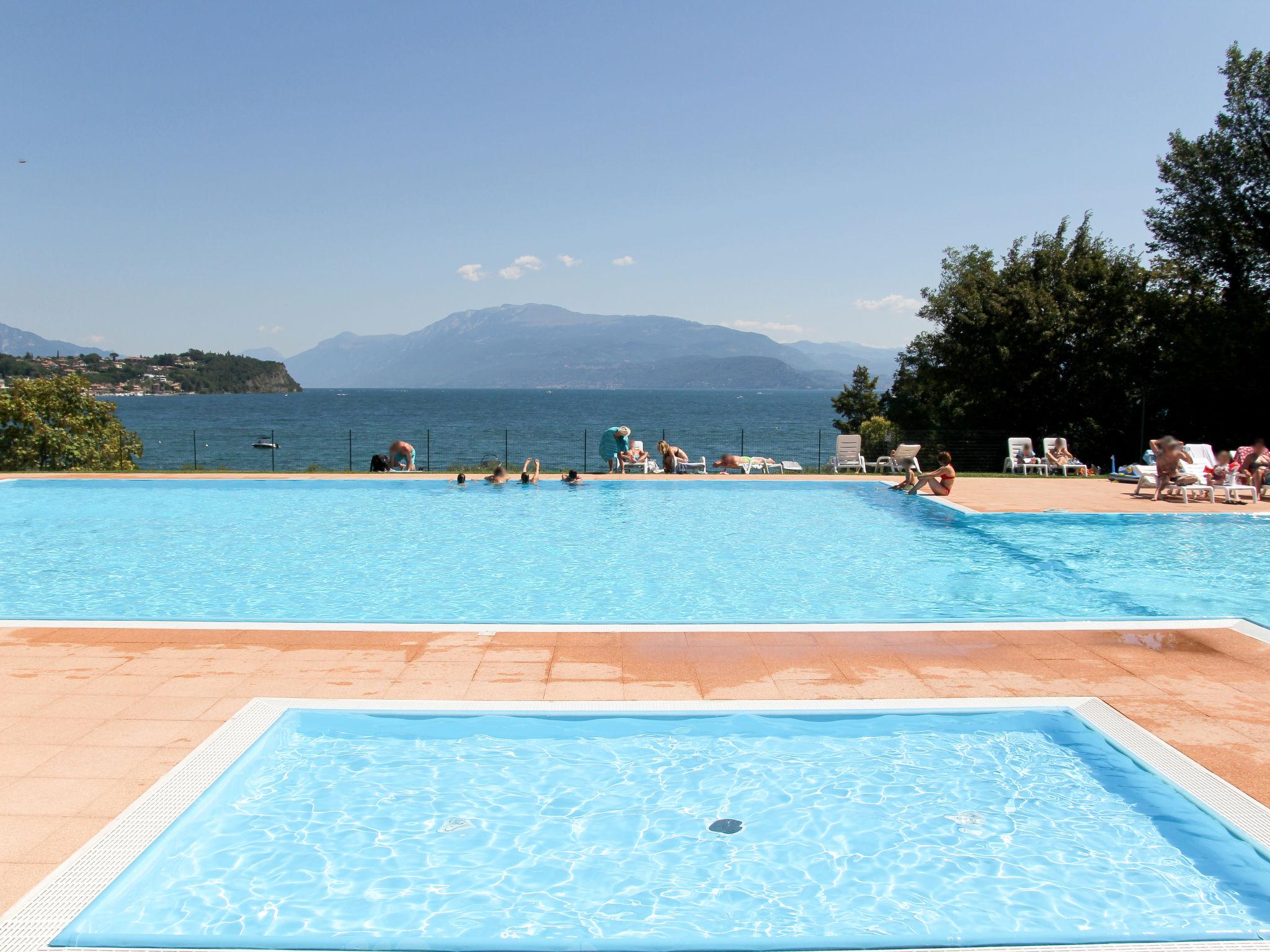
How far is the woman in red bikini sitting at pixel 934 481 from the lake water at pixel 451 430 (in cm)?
531

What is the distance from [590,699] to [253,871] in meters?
1.96

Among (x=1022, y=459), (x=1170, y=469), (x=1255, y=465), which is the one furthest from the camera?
(x=1022, y=459)

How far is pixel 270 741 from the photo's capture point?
4.60m

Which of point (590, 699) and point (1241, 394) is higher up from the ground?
point (1241, 394)

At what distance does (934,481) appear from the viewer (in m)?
14.6

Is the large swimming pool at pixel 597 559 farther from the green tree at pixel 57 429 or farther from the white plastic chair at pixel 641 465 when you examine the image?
the green tree at pixel 57 429

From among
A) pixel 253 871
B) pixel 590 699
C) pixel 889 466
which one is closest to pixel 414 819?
pixel 253 871

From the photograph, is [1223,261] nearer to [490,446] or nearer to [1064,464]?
[1064,464]

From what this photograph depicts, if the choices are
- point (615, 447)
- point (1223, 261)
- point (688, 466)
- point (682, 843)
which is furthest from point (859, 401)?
point (682, 843)

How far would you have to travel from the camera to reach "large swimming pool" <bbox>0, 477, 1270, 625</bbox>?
788 cm

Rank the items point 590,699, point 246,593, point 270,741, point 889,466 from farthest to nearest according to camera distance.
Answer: point 889,466 → point 246,593 → point 590,699 → point 270,741

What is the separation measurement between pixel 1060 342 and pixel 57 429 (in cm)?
2512

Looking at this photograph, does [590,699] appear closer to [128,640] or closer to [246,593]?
[128,640]

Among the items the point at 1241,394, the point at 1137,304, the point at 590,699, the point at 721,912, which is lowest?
the point at 721,912
